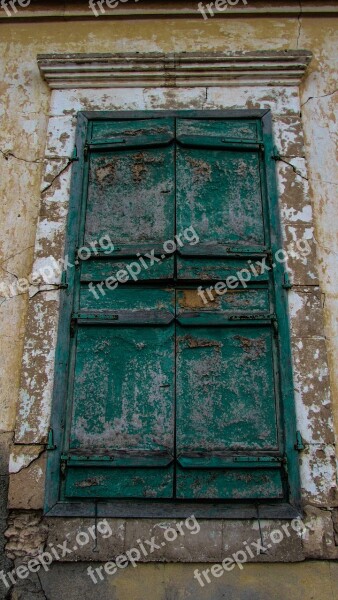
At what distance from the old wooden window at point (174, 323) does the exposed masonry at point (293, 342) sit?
0.27ft

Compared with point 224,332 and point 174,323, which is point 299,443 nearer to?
point 224,332

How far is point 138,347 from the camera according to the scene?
3.28 metres

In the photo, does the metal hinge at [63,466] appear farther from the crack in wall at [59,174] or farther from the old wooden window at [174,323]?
the crack in wall at [59,174]

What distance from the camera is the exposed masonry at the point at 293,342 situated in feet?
9.70

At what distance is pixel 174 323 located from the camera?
3320mm

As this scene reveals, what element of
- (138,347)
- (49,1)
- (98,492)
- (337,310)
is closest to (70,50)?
(49,1)

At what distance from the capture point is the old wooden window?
10.0 ft

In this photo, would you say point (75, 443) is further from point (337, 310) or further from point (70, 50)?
point (70, 50)

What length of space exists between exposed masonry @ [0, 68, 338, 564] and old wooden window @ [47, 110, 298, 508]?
8 centimetres

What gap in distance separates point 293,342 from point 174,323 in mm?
696

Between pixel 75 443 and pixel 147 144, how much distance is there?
1942 millimetres

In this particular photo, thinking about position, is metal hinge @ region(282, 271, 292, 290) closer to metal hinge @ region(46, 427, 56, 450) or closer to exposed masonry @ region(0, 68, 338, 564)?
exposed masonry @ region(0, 68, 338, 564)

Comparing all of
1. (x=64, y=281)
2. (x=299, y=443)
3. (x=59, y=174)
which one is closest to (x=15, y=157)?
(x=59, y=174)

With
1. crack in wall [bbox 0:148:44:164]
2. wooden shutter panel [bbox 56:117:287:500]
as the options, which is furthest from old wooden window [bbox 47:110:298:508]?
crack in wall [bbox 0:148:44:164]
